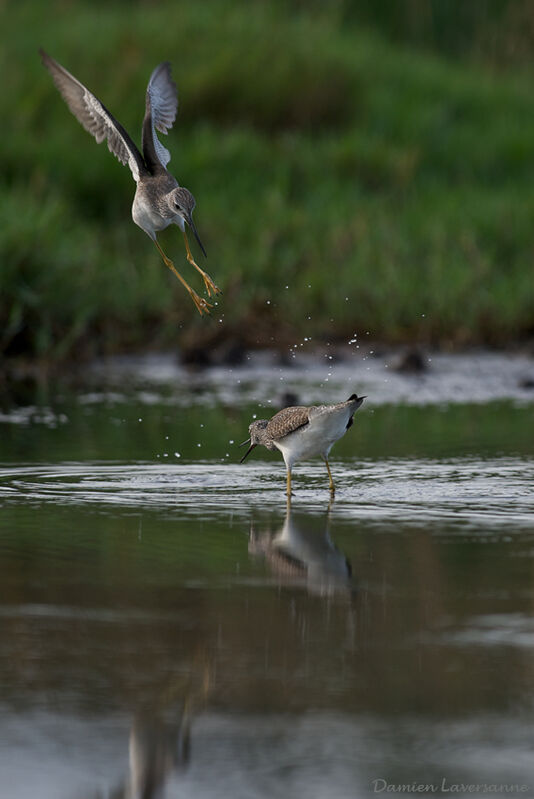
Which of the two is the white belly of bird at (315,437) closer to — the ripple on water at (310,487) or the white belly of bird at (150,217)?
the ripple on water at (310,487)

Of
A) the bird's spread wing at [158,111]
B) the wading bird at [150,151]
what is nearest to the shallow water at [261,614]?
the wading bird at [150,151]

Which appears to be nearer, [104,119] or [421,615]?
[421,615]

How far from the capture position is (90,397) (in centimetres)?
1127

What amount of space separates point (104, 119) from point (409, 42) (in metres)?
17.5

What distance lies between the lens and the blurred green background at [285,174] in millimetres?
13781

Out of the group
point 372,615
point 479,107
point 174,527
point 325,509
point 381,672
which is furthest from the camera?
point 479,107

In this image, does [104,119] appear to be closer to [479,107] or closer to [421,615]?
[421,615]

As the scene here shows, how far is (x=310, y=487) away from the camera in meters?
7.79

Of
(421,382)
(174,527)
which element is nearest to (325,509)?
(174,527)

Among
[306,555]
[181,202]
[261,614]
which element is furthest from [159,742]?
[181,202]

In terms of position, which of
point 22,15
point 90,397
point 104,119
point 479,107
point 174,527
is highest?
point 22,15

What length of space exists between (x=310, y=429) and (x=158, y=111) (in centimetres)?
176

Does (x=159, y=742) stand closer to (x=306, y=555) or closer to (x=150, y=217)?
(x=306, y=555)

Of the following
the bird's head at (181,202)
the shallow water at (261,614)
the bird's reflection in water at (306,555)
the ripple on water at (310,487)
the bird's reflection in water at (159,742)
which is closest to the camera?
the bird's reflection in water at (159,742)
